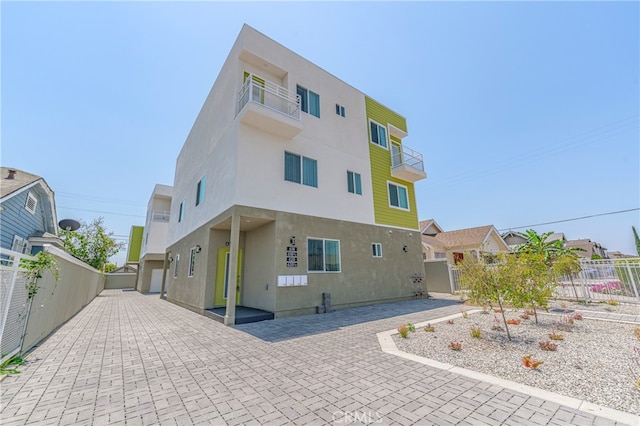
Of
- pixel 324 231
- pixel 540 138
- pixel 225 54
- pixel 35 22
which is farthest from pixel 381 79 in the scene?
pixel 540 138

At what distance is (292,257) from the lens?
8.70 metres

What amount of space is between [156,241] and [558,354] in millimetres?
27089

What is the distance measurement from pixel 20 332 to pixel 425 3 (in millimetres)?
14781

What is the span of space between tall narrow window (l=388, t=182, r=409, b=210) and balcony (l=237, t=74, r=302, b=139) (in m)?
6.64

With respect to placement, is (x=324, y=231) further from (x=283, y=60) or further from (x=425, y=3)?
(x=425, y=3)

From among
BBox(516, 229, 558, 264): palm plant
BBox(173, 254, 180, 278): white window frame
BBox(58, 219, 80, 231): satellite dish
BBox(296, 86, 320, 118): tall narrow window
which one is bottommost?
BBox(173, 254, 180, 278): white window frame

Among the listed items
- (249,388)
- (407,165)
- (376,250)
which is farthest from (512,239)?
(249,388)

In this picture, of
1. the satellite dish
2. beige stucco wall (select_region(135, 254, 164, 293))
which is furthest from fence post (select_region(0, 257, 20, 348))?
the satellite dish

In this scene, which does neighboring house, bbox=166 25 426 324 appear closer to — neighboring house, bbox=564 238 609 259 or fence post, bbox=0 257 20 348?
fence post, bbox=0 257 20 348

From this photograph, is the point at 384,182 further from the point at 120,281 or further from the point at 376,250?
the point at 120,281

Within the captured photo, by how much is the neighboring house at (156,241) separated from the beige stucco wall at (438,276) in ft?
74.1

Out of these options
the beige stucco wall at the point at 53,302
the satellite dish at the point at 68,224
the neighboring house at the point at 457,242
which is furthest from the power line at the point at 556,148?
the satellite dish at the point at 68,224

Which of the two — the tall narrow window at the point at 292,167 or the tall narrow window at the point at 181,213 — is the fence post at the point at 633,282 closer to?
the tall narrow window at the point at 292,167

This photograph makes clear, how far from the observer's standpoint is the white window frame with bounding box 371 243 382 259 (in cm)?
1138
